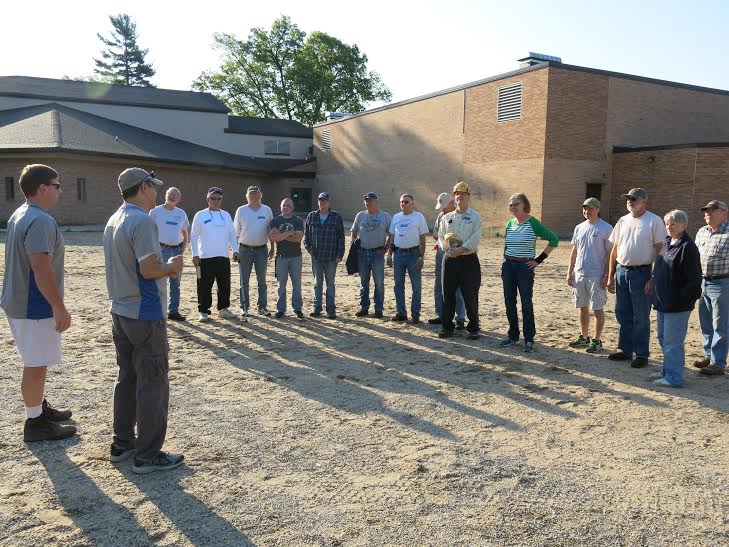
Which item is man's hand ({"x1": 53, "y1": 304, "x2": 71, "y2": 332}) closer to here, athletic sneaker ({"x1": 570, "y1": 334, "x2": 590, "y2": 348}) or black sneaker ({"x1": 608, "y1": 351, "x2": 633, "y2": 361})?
black sneaker ({"x1": 608, "y1": 351, "x2": 633, "y2": 361})

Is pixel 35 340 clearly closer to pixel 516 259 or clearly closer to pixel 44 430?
pixel 44 430

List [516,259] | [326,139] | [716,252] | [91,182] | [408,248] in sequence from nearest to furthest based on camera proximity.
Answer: [716,252], [516,259], [408,248], [91,182], [326,139]

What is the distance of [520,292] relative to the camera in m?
7.19

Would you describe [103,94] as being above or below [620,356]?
above

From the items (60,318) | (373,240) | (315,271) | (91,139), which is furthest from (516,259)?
(91,139)

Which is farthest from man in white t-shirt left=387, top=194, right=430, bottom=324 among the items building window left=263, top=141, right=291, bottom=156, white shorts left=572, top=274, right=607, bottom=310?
building window left=263, top=141, right=291, bottom=156

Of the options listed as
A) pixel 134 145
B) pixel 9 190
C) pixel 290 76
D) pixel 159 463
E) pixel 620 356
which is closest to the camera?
pixel 159 463

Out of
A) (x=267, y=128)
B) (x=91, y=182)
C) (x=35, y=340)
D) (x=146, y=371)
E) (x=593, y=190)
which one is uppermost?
(x=267, y=128)

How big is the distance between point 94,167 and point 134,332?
26618 millimetres

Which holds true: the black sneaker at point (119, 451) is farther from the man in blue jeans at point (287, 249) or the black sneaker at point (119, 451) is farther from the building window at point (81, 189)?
the building window at point (81, 189)

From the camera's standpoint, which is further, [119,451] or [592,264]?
[592,264]

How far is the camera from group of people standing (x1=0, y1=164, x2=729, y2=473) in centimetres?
377

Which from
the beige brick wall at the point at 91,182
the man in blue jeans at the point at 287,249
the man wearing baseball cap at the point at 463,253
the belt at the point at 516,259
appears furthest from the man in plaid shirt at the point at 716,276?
the beige brick wall at the point at 91,182

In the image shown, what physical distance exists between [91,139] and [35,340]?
27.2 meters
